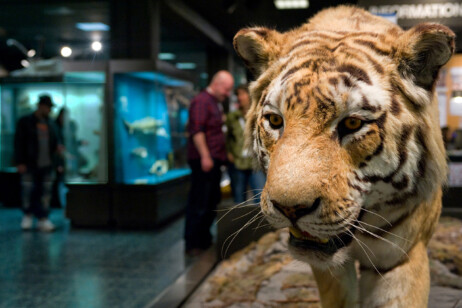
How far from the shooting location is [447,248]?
405 cm

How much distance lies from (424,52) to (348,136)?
1.33 ft

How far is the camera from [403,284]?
1949mm

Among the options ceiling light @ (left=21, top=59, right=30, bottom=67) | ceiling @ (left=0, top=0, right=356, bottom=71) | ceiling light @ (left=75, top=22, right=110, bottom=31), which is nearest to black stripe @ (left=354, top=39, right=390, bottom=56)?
ceiling @ (left=0, top=0, right=356, bottom=71)

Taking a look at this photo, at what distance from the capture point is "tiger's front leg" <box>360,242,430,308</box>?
6.38 feet

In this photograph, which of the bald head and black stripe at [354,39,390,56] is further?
the bald head

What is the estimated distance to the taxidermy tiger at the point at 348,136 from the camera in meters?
1.52

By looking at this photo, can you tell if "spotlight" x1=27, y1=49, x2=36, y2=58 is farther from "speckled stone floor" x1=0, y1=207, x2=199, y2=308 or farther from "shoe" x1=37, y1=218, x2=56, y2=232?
"shoe" x1=37, y1=218, x2=56, y2=232

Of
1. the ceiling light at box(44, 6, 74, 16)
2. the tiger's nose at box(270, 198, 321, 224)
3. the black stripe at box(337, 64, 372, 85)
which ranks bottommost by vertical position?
the tiger's nose at box(270, 198, 321, 224)

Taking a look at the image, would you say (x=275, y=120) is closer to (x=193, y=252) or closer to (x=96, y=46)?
(x=96, y=46)

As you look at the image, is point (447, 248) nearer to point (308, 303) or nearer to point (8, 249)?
point (308, 303)

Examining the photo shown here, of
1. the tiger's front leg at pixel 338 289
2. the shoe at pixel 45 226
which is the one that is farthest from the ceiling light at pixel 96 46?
the tiger's front leg at pixel 338 289

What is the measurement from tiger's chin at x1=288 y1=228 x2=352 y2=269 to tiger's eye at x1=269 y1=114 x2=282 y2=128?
0.37 metres

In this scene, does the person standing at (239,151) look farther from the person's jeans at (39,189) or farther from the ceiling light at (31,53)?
the ceiling light at (31,53)

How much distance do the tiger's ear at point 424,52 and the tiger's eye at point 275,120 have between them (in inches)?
17.6
